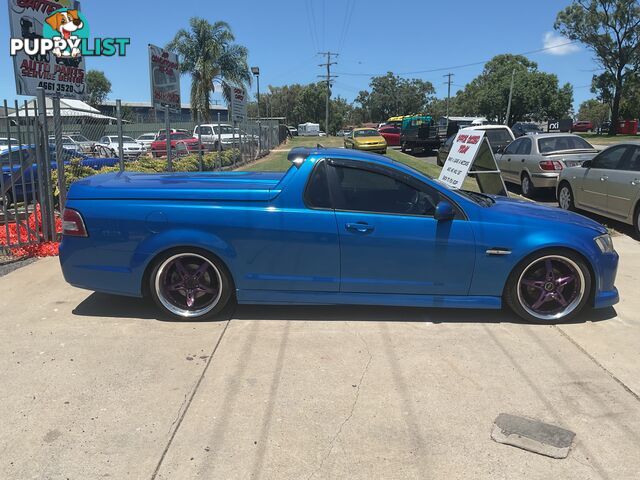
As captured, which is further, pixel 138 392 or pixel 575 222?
pixel 575 222

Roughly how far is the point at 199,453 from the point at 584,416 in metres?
2.35

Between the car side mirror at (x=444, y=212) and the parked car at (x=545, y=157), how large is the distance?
797 cm

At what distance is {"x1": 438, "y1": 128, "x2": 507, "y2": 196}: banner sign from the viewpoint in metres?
7.22

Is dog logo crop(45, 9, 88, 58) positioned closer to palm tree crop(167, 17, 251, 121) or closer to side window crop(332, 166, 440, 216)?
side window crop(332, 166, 440, 216)

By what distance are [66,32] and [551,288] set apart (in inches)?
403

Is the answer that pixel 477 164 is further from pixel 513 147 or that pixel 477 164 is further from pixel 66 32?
pixel 66 32

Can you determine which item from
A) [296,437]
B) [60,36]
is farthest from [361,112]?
[296,437]

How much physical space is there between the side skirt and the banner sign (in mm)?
3019

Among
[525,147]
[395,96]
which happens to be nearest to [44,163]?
[525,147]

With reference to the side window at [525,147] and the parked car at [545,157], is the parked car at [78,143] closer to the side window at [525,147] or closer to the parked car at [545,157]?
the parked car at [545,157]

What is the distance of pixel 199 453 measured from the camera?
2844 millimetres

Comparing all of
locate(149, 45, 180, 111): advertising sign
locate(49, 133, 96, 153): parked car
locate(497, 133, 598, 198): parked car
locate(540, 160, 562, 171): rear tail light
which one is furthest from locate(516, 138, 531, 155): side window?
locate(49, 133, 96, 153): parked car

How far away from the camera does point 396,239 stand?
4359 mm

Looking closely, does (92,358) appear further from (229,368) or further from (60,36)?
(60,36)
